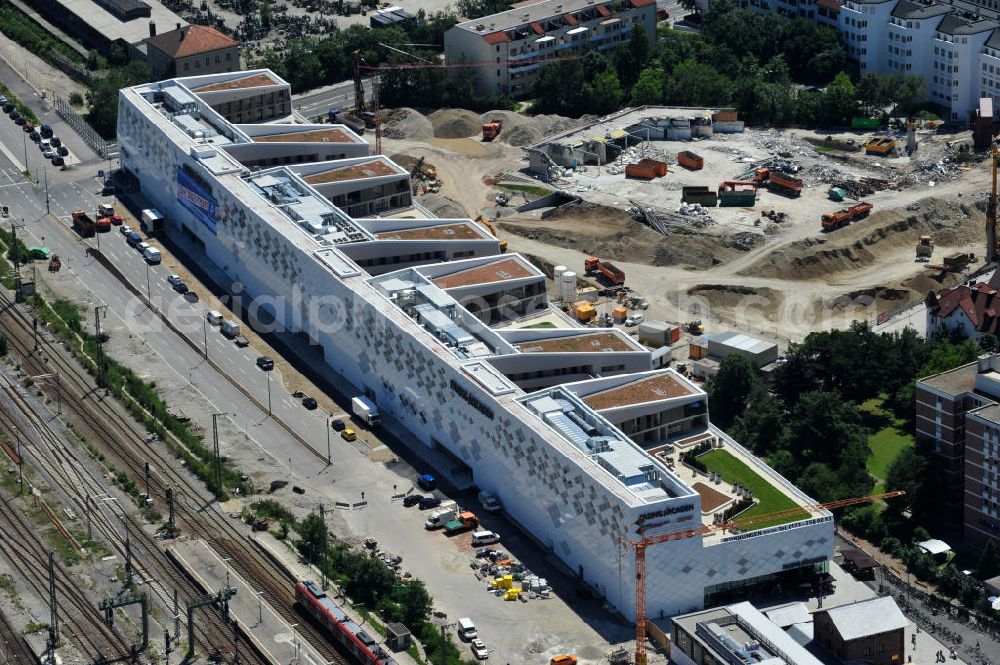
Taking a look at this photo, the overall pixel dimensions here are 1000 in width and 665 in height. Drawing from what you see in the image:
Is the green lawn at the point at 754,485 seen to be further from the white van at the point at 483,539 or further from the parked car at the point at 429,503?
the parked car at the point at 429,503

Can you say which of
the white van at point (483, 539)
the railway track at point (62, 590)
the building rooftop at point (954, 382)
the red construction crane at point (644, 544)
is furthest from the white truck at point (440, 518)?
the building rooftop at point (954, 382)

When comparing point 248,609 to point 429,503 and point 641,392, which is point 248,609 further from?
point 641,392

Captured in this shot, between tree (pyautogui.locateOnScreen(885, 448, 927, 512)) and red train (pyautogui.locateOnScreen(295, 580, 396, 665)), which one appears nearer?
red train (pyautogui.locateOnScreen(295, 580, 396, 665))

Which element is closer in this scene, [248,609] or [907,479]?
[248,609]

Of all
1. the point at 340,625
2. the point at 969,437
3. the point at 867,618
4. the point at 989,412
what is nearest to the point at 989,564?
the point at 969,437

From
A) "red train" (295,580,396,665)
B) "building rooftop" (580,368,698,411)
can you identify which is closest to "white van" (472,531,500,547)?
"building rooftop" (580,368,698,411)

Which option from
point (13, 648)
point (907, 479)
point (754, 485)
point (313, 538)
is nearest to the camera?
point (13, 648)

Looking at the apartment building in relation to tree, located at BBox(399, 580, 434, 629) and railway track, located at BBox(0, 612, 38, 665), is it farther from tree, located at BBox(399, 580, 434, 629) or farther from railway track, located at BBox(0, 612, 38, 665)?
railway track, located at BBox(0, 612, 38, 665)
